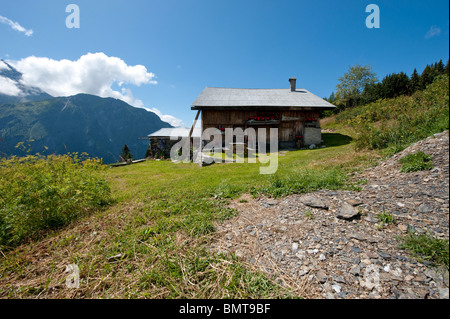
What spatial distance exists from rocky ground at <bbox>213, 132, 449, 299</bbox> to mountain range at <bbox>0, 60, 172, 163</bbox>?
380ft

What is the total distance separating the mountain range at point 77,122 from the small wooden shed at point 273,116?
106 metres

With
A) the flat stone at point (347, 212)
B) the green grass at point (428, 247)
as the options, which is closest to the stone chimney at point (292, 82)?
the flat stone at point (347, 212)

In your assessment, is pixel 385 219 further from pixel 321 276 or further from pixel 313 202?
pixel 321 276

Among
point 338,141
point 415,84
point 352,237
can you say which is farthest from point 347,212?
point 415,84

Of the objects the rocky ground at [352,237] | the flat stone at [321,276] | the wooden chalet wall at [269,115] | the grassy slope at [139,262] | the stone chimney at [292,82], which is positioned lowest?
the grassy slope at [139,262]

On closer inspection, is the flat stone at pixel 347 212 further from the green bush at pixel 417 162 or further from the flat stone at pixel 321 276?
the green bush at pixel 417 162

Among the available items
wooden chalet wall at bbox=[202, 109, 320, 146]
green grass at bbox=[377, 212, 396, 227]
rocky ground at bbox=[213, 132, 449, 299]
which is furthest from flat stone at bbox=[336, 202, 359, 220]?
wooden chalet wall at bbox=[202, 109, 320, 146]

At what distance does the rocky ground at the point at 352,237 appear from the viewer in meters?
1.38

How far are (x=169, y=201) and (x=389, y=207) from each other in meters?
4.00

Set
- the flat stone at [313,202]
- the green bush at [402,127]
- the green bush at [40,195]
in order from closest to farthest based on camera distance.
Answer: the green bush at [40,195]
the flat stone at [313,202]
the green bush at [402,127]

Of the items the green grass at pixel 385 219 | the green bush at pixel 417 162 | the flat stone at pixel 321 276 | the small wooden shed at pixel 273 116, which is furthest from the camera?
the small wooden shed at pixel 273 116

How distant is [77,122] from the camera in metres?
132

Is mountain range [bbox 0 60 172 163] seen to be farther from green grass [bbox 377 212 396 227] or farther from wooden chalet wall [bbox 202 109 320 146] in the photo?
green grass [bbox 377 212 396 227]
